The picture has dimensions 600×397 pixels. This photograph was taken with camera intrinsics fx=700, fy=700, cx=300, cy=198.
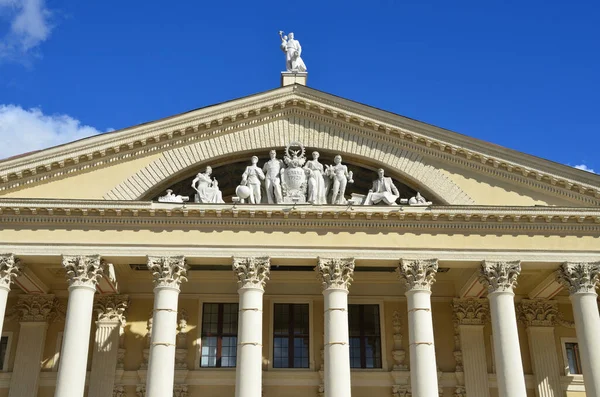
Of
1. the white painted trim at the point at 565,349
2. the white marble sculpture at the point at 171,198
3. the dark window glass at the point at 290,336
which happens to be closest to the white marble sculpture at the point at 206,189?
the white marble sculpture at the point at 171,198

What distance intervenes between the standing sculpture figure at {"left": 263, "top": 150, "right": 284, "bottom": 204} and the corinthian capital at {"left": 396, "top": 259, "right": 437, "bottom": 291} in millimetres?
4860

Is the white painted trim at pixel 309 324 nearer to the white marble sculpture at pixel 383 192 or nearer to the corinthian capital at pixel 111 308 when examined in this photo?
the corinthian capital at pixel 111 308

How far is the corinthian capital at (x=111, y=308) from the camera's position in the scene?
26.8 m

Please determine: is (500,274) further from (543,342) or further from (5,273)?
(5,273)

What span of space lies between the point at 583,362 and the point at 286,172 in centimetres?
1166

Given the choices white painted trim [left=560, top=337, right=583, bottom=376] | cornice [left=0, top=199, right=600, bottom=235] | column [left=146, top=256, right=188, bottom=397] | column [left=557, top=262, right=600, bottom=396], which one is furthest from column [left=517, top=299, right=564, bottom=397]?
column [left=146, top=256, right=188, bottom=397]

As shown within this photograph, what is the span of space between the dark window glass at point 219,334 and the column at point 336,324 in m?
5.88

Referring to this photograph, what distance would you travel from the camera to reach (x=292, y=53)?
29234mm

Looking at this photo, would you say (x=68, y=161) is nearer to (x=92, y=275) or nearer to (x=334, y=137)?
(x=92, y=275)

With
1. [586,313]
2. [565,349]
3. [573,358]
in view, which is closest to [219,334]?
[586,313]

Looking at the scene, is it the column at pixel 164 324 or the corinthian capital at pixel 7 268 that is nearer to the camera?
the column at pixel 164 324

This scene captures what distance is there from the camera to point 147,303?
27562 millimetres

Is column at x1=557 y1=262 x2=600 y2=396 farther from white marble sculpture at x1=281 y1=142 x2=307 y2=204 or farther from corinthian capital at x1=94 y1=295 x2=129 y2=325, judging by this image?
corinthian capital at x1=94 y1=295 x2=129 y2=325

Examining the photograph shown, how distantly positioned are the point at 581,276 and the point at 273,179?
10902 millimetres
